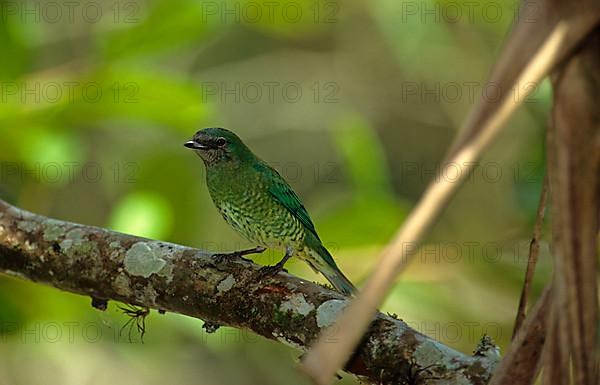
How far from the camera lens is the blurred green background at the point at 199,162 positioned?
11.7 feet

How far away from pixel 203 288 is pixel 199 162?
172 inches

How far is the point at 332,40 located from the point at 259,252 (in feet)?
13.3

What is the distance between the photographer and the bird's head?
3815 mm

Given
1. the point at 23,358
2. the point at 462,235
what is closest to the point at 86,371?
the point at 23,358

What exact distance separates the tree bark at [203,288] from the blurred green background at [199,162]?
333 mm

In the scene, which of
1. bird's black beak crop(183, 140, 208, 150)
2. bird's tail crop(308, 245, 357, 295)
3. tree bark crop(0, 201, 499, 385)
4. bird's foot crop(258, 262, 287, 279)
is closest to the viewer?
tree bark crop(0, 201, 499, 385)

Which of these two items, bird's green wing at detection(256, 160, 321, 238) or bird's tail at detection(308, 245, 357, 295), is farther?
bird's green wing at detection(256, 160, 321, 238)

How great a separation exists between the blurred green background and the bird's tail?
15 centimetres

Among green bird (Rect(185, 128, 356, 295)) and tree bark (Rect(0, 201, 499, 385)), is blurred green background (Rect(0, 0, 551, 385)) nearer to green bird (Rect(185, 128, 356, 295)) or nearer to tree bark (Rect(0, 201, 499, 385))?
green bird (Rect(185, 128, 356, 295))

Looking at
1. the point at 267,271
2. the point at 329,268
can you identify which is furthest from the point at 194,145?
the point at 267,271

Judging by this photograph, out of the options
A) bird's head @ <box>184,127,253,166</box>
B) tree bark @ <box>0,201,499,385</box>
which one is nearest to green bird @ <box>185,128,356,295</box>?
bird's head @ <box>184,127,253,166</box>

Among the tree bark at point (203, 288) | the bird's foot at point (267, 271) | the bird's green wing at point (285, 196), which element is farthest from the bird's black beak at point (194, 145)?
the bird's foot at point (267, 271)

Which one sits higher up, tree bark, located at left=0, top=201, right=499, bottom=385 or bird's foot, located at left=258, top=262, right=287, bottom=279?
bird's foot, located at left=258, top=262, right=287, bottom=279

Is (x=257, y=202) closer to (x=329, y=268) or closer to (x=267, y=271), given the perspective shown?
(x=329, y=268)
